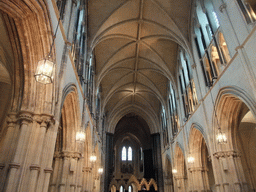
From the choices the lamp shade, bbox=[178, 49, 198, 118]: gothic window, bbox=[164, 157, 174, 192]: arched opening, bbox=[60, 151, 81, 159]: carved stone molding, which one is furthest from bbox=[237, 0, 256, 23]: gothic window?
bbox=[164, 157, 174, 192]: arched opening

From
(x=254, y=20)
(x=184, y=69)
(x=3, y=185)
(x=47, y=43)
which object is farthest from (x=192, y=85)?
(x=3, y=185)

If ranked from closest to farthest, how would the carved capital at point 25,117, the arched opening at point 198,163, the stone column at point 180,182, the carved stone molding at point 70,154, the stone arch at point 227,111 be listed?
the carved capital at point 25,117, the carved stone molding at point 70,154, the stone arch at point 227,111, the arched opening at point 198,163, the stone column at point 180,182

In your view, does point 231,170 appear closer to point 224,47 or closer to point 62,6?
point 224,47

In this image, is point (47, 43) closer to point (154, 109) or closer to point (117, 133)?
point (154, 109)

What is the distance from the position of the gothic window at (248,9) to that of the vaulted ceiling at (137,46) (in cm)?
606

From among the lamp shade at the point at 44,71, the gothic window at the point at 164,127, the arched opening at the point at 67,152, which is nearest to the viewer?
the lamp shade at the point at 44,71

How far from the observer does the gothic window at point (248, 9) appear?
309 inches

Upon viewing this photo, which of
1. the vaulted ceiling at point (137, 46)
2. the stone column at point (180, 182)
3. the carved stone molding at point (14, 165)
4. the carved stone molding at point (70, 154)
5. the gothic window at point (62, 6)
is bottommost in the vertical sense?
the carved stone molding at point (14, 165)

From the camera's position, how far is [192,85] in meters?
14.6

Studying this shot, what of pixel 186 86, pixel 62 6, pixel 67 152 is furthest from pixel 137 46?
pixel 67 152

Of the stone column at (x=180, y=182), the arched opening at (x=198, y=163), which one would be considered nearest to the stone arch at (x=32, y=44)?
the arched opening at (x=198, y=163)

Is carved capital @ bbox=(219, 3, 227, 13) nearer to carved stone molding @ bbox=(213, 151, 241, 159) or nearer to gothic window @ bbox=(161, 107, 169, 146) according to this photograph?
carved stone molding @ bbox=(213, 151, 241, 159)

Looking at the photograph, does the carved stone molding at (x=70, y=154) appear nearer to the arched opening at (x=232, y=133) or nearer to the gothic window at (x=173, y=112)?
the arched opening at (x=232, y=133)

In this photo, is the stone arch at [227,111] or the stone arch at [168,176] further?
the stone arch at [168,176]
